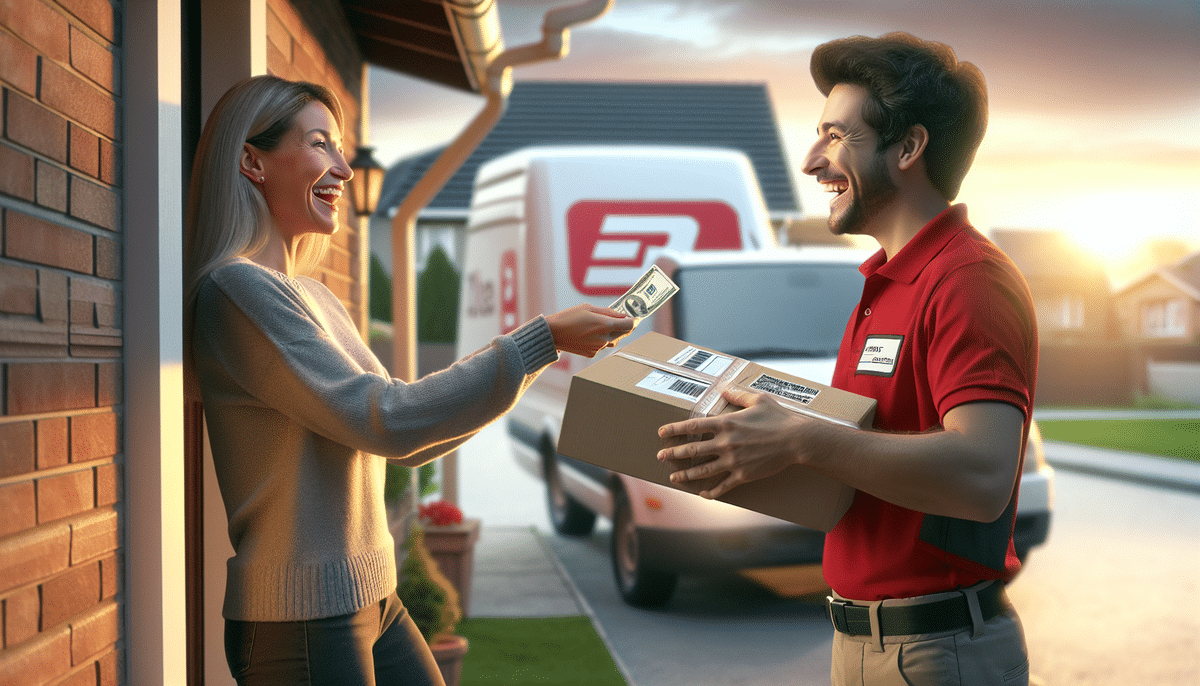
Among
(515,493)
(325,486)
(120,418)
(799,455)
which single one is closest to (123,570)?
(120,418)

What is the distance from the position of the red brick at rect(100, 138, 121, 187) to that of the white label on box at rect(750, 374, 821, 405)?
131cm

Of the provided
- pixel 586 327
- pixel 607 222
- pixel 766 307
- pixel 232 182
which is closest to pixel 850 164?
pixel 586 327

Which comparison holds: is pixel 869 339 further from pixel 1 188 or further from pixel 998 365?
pixel 1 188

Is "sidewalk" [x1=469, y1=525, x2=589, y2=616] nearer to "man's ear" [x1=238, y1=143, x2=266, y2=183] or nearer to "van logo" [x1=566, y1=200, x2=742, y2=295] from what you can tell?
"van logo" [x1=566, y1=200, x2=742, y2=295]

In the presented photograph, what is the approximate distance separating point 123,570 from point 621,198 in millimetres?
5964

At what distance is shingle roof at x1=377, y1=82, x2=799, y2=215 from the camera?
27.6m

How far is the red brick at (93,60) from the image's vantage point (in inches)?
69.9

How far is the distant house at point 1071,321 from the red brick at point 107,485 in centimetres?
3011

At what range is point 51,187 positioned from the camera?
1670 mm

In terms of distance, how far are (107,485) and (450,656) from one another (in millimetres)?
2643

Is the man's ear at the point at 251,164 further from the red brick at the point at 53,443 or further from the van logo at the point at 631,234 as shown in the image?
the van logo at the point at 631,234

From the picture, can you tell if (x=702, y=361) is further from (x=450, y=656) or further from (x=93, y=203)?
(x=450, y=656)

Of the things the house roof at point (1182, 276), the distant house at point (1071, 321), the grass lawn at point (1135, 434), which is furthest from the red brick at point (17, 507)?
the house roof at point (1182, 276)

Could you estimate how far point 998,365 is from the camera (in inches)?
58.9
